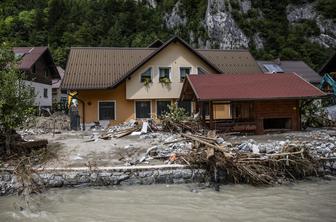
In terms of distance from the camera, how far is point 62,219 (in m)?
9.98

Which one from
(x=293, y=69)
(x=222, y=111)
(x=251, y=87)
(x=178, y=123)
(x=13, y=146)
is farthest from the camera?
(x=293, y=69)

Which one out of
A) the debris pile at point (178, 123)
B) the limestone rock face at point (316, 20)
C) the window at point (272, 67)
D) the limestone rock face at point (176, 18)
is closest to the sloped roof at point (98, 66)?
the debris pile at point (178, 123)

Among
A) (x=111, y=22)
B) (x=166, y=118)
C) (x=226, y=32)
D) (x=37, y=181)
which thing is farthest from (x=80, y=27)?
(x=37, y=181)

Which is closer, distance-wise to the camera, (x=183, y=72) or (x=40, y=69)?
(x=183, y=72)

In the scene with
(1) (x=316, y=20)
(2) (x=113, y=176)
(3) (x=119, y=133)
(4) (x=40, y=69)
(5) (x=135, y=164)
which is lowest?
(2) (x=113, y=176)

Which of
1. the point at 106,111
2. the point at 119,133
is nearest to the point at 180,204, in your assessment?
the point at 119,133

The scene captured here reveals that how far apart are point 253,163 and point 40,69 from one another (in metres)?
29.6

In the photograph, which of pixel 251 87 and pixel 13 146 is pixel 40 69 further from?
pixel 13 146

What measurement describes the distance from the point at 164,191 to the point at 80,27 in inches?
3019

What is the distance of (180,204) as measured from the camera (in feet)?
36.6

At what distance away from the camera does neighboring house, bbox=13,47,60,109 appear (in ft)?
114

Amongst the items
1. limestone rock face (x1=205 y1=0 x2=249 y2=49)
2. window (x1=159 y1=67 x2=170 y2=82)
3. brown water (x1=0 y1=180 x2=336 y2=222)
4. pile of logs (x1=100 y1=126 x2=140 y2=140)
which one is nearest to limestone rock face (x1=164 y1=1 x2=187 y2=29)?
limestone rock face (x1=205 y1=0 x2=249 y2=49)

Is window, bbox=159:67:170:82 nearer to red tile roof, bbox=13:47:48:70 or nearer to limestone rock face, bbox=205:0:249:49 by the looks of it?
red tile roof, bbox=13:47:48:70

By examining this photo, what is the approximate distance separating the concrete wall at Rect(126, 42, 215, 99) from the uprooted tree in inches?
451
